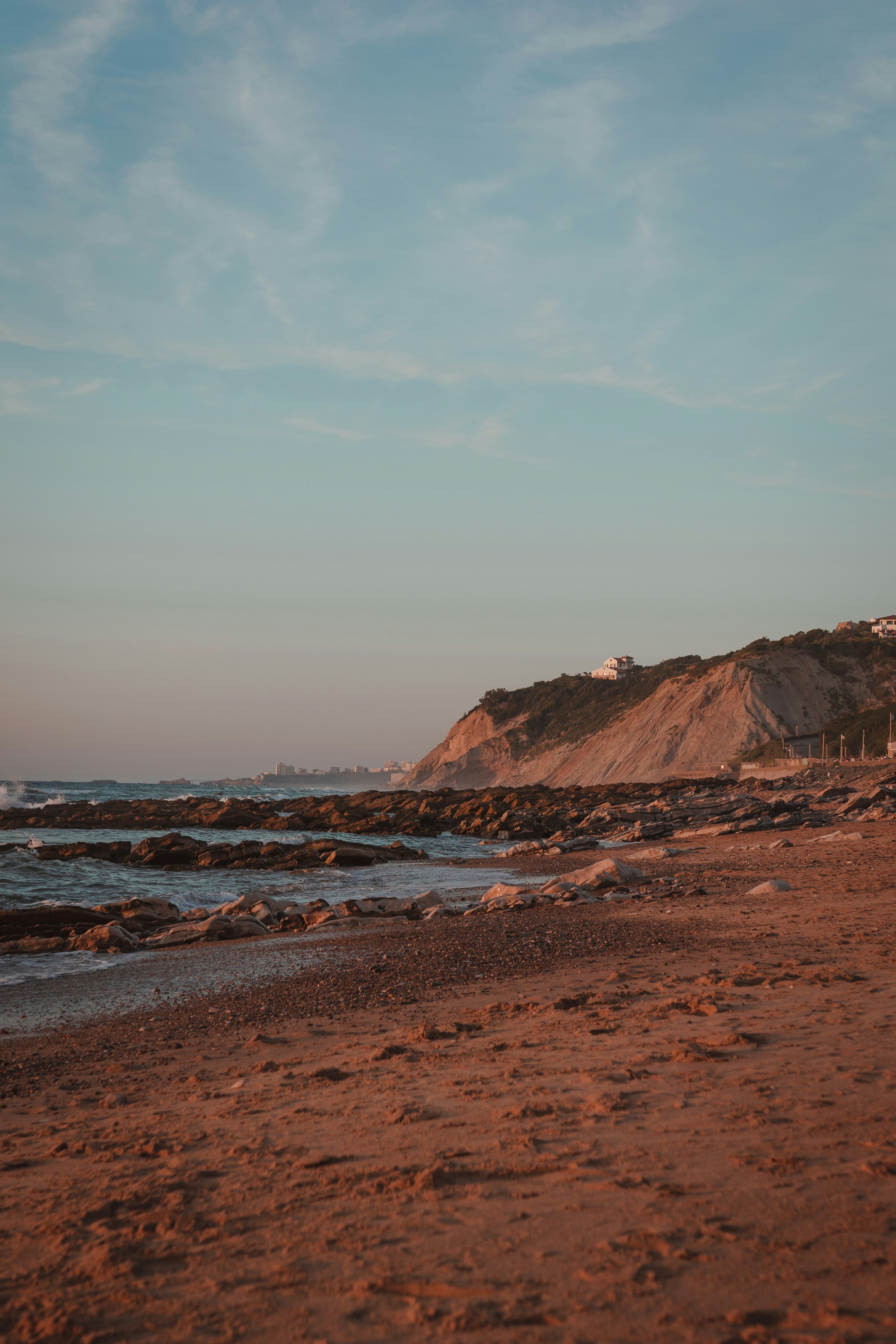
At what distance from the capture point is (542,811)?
41.5 metres

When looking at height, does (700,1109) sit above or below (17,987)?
above

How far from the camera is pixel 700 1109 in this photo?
4.36 metres

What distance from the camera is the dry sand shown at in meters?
2.76

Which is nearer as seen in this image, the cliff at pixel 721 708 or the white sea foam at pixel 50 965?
the white sea foam at pixel 50 965

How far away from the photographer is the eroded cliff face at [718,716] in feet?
232

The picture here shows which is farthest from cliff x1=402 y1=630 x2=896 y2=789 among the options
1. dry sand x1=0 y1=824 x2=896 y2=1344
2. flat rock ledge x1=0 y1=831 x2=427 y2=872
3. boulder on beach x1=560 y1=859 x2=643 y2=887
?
dry sand x1=0 y1=824 x2=896 y2=1344

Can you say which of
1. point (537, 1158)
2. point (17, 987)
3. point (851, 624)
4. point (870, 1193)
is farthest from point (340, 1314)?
point (851, 624)

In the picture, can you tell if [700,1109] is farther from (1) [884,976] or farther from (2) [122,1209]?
(1) [884,976]

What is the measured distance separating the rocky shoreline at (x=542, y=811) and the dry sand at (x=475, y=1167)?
20.5 m

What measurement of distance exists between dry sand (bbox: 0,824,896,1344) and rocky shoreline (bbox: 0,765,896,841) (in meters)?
20.5

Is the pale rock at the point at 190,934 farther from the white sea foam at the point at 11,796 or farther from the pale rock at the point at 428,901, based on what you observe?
the white sea foam at the point at 11,796

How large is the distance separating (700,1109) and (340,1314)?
234 centimetres

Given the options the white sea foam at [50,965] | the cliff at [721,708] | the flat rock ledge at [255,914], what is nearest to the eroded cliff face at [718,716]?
the cliff at [721,708]

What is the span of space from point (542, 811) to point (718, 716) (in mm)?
36336
